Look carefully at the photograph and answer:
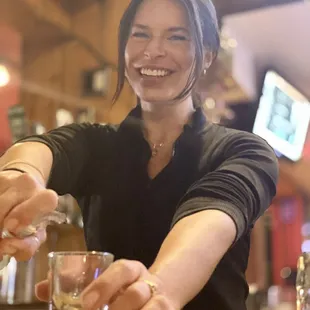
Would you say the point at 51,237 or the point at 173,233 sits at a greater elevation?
the point at 173,233

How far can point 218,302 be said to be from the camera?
72 cm

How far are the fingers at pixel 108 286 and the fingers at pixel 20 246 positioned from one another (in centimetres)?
18

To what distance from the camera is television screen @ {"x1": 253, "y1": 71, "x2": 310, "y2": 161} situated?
0.84 m

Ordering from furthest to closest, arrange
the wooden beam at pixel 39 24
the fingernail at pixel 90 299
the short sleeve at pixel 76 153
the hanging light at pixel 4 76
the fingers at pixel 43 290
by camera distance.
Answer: the hanging light at pixel 4 76 < the wooden beam at pixel 39 24 < the short sleeve at pixel 76 153 < the fingers at pixel 43 290 < the fingernail at pixel 90 299

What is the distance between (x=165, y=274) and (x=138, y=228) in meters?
0.27

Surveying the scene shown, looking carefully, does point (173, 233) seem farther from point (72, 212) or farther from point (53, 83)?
point (53, 83)

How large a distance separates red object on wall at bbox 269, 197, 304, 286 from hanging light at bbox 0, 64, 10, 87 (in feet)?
2.04

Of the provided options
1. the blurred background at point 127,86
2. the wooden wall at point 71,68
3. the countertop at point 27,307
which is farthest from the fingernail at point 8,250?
the countertop at point 27,307

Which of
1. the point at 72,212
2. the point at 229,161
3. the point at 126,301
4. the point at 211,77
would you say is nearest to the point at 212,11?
the point at 211,77

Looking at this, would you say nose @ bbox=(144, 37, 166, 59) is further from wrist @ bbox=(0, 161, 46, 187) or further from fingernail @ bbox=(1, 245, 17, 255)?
fingernail @ bbox=(1, 245, 17, 255)

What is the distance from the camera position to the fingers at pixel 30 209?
0.56 metres

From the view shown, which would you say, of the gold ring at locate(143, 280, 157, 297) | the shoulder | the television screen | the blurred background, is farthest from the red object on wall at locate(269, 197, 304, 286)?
the gold ring at locate(143, 280, 157, 297)

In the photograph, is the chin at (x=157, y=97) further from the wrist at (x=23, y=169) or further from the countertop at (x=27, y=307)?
the countertop at (x=27, y=307)

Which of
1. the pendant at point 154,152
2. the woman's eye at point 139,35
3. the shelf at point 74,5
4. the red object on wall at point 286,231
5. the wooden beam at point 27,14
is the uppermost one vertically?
the shelf at point 74,5
